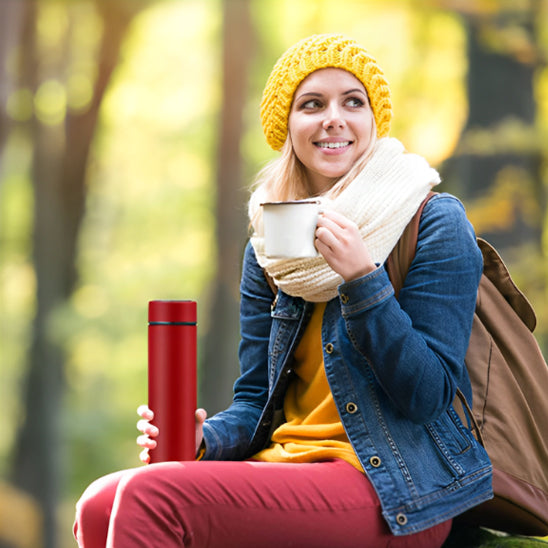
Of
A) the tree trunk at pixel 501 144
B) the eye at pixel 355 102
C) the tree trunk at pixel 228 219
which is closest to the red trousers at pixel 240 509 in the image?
the eye at pixel 355 102

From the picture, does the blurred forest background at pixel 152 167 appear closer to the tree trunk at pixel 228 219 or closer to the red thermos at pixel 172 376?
the tree trunk at pixel 228 219

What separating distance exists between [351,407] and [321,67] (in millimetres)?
1055

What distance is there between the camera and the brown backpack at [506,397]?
2.50 meters

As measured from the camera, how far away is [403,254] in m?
2.49

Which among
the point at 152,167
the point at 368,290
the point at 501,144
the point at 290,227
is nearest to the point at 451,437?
the point at 368,290

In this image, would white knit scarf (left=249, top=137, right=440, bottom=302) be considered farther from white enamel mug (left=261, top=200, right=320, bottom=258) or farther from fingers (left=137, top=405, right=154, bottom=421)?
fingers (left=137, top=405, right=154, bottom=421)

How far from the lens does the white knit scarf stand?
2.44 metres

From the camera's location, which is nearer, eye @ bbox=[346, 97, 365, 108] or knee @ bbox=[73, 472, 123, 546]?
knee @ bbox=[73, 472, 123, 546]

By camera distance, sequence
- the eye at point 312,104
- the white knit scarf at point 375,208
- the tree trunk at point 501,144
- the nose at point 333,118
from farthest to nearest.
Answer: the tree trunk at point 501,144 → the eye at point 312,104 → the nose at point 333,118 → the white knit scarf at point 375,208

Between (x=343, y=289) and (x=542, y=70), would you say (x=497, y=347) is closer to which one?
(x=343, y=289)

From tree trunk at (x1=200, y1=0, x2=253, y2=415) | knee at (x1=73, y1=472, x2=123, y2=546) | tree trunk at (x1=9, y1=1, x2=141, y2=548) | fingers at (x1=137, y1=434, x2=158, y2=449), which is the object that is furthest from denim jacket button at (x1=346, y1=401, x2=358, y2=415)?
tree trunk at (x1=9, y1=1, x2=141, y2=548)

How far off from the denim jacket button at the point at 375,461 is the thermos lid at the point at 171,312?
60cm

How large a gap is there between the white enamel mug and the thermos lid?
26 cm

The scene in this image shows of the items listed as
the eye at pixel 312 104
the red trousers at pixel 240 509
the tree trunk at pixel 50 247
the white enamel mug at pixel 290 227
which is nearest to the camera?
the red trousers at pixel 240 509
